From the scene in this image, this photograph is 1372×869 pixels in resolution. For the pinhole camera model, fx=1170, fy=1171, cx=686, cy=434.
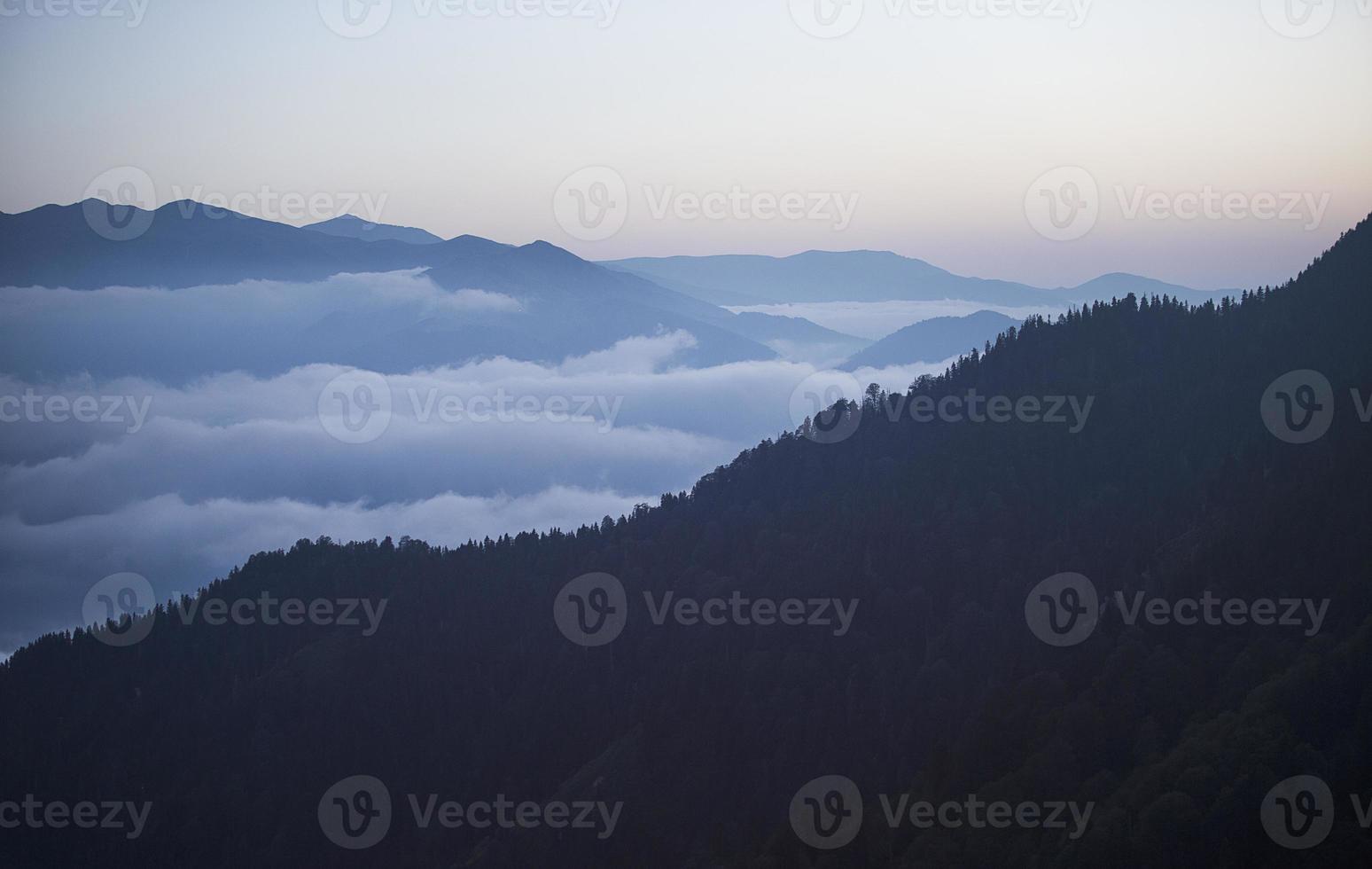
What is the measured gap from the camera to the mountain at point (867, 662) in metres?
70.3

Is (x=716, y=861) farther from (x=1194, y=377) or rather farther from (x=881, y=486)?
(x=1194, y=377)

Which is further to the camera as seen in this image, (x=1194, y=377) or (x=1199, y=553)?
(x=1194, y=377)

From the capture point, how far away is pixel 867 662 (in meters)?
114

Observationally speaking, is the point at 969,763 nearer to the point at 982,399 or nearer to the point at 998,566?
the point at 998,566

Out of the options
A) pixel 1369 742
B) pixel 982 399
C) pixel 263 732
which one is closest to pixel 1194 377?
pixel 982 399

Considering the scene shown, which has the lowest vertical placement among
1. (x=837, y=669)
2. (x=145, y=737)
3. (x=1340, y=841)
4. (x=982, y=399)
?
(x=145, y=737)

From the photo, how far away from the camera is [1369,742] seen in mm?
57500

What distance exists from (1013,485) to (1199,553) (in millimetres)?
40358

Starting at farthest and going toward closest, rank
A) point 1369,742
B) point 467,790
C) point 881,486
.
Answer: point 881,486
point 467,790
point 1369,742

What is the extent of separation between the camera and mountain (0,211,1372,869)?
70312mm

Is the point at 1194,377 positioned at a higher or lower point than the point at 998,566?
higher

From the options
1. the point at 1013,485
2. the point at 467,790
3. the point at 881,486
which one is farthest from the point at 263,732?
the point at 1013,485

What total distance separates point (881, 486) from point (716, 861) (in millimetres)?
62961

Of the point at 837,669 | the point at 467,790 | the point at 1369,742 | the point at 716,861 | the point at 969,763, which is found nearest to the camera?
the point at 1369,742
